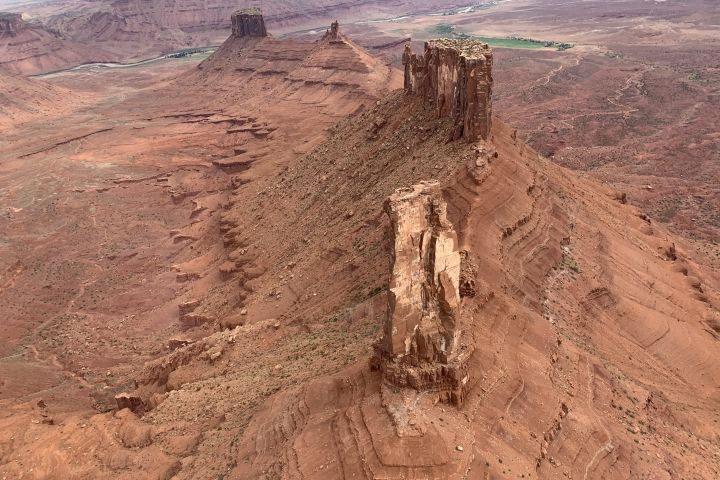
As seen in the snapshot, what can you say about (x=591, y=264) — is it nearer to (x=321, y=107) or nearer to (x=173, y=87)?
(x=321, y=107)

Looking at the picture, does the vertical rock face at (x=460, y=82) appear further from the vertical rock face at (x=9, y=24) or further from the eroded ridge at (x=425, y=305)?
the vertical rock face at (x=9, y=24)

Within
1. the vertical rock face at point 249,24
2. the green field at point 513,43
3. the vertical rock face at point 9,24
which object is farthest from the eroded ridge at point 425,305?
the vertical rock face at point 9,24

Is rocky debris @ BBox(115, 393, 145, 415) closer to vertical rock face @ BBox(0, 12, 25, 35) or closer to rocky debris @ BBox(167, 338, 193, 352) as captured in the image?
rocky debris @ BBox(167, 338, 193, 352)

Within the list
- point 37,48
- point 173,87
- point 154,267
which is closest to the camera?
point 154,267

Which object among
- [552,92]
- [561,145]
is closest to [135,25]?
[552,92]

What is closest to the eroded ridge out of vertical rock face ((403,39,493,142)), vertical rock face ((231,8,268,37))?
vertical rock face ((403,39,493,142))

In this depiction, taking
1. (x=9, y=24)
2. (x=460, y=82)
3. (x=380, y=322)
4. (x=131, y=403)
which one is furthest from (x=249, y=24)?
(x=380, y=322)

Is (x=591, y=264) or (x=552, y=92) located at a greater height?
(x=591, y=264)
